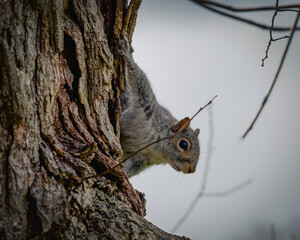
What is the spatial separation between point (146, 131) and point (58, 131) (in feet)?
4.84

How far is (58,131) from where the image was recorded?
153 centimetres

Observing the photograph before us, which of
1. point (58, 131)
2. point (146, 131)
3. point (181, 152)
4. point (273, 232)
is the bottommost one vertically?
point (58, 131)

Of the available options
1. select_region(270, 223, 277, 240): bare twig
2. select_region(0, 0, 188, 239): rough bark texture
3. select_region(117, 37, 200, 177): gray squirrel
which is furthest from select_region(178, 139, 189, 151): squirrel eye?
select_region(0, 0, 188, 239): rough bark texture

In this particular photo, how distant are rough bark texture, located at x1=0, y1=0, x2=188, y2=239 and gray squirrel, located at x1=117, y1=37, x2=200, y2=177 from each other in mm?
493

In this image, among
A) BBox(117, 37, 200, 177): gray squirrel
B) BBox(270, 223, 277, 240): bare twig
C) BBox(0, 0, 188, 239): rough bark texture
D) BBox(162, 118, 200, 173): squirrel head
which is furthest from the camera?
BBox(162, 118, 200, 173): squirrel head

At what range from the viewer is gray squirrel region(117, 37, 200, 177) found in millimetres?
2684

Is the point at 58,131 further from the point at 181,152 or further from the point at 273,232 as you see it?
the point at 181,152

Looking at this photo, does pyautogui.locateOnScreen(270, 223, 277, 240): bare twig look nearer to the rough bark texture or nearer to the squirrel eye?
the rough bark texture

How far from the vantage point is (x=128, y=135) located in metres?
2.91

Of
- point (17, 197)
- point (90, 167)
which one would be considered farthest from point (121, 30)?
point (17, 197)

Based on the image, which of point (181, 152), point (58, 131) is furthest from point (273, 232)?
point (58, 131)

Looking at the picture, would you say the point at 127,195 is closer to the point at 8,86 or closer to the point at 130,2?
the point at 8,86

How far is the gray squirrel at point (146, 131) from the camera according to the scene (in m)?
2.68

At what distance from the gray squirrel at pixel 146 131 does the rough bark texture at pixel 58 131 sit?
49 cm
